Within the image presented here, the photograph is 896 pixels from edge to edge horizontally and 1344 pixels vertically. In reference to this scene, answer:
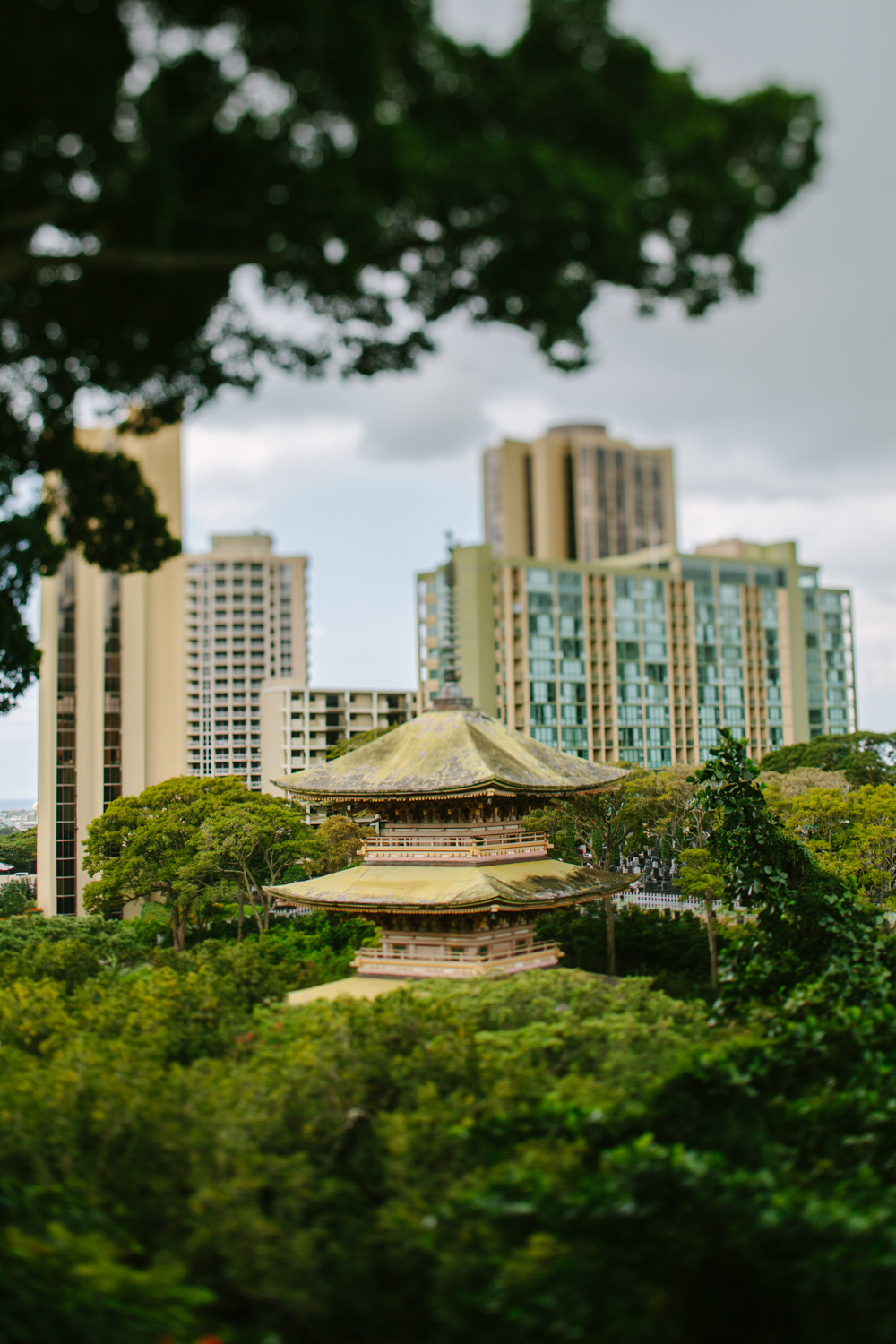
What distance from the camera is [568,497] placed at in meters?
137

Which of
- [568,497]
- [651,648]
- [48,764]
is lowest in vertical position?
[48,764]

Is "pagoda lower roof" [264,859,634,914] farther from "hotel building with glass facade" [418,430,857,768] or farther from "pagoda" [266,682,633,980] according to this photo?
"hotel building with glass facade" [418,430,857,768]

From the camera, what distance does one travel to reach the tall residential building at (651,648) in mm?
75312

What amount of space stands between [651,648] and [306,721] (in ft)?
87.4

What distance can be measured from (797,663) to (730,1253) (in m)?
83.2

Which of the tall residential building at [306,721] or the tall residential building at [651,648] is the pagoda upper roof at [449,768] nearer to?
the tall residential building at [651,648]

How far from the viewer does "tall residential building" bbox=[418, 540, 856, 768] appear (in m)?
75.3

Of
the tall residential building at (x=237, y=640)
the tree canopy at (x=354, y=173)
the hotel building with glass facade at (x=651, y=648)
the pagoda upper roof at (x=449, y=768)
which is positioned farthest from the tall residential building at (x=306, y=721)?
the tree canopy at (x=354, y=173)

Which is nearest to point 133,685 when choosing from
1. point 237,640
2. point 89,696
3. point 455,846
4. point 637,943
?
Result: point 89,696

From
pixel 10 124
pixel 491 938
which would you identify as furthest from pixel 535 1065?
Result: pixel 10 124

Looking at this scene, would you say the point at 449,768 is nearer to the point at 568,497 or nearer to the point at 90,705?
the point at 90,705

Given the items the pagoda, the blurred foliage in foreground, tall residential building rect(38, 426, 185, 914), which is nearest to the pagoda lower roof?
the pagoda

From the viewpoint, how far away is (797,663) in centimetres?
8600

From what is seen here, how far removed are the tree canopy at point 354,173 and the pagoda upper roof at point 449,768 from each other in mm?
11877
